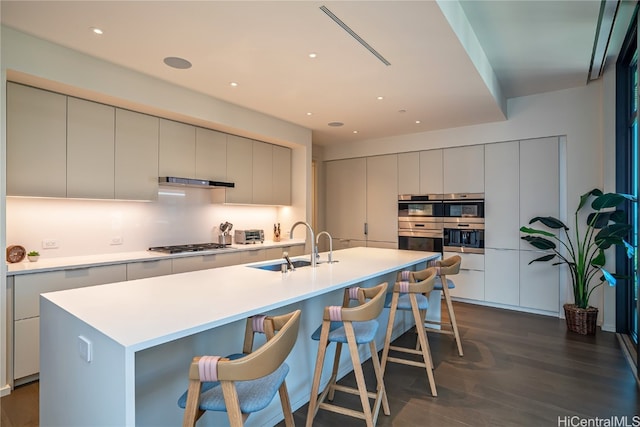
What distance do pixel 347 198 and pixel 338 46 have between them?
13.0 ft

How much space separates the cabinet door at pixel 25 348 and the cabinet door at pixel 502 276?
5.18m

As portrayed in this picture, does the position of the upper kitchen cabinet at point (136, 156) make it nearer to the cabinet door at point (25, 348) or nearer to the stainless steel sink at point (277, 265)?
the cabinet door at point (25, 348)

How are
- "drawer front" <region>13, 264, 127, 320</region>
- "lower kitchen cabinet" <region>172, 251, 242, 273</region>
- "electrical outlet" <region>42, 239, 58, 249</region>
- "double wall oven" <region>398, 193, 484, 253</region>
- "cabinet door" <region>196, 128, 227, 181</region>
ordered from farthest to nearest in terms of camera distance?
1. "double wall oven" <region>398, 193, 484, 253</region>
2. "cabinet door" <region>196, 128, 227, 181</region>
3. "lower kitchen cabinet" <region>172, 251, 242, 273</region>
4. "electrical outlet" <region>42, 239, 58, 249</region>
5. "drawer front" <region>13, 264, 127, 320</region>

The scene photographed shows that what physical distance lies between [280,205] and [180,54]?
2923 millimetres

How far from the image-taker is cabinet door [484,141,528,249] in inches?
187

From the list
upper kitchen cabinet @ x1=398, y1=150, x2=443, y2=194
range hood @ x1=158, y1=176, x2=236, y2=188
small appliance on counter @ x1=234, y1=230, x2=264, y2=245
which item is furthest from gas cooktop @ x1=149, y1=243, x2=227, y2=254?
upper kitchen cabinet @ x1=398, y1=150, x2=443, y2=194

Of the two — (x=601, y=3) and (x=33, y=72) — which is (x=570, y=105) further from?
(x=33, y=72)

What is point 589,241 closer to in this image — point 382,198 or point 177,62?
point 382,198

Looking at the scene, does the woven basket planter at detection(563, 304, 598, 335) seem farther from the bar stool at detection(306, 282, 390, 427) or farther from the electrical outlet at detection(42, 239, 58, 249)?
the electrical outlet at detection(42, 239, 58, 249)

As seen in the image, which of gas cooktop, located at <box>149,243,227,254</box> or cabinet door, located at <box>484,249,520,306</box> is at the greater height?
gas cooktop, located at <box>149,243,227,254</box>

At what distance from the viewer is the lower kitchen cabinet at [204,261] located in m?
3.70

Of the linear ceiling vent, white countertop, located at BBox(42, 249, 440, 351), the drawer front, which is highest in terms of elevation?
the linear ceiling vent

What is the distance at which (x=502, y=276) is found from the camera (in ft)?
15.8

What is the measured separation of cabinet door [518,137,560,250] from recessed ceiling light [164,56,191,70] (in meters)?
4.33
